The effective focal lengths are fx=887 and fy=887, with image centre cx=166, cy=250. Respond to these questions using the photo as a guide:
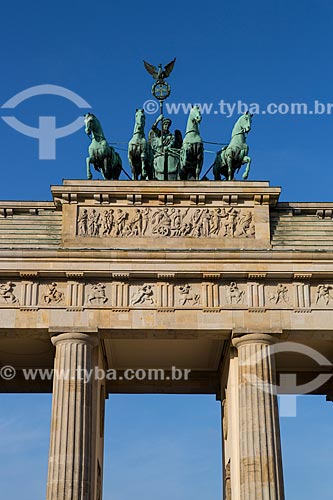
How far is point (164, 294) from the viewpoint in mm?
33344

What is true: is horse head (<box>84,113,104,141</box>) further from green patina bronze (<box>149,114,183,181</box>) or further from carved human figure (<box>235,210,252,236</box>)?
carved human figure (<box>235,210,252,236</box>)

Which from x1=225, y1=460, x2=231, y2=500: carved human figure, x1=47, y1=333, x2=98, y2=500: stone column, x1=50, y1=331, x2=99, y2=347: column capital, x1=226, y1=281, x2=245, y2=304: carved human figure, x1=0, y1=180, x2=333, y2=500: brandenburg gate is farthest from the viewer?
x1=225, y1=460, x2=231, y2=500: carved human figure

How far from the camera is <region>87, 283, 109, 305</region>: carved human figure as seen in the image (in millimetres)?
33094

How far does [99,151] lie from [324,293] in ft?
35.7

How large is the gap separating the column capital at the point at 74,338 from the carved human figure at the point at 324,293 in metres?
8.51

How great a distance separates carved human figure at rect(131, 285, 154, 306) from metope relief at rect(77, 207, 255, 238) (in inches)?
89.2

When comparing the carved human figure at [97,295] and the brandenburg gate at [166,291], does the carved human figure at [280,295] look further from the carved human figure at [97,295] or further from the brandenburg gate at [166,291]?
the carved human figure at [97,295]

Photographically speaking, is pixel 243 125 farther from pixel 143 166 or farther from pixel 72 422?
pixel 72 422

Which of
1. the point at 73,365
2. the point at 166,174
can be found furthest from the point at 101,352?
the point at 166,174

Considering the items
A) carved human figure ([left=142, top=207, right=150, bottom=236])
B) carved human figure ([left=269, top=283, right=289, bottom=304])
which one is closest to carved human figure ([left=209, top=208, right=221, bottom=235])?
carved human figure ([left=142, top=207, right=150, bottom=236])

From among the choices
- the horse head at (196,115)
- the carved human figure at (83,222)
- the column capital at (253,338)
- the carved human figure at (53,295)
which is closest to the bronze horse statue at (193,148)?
the horse head at (196,115)

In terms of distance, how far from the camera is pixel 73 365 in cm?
3212

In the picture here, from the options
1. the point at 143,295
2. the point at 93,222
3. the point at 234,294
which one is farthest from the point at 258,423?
the point at 93,222

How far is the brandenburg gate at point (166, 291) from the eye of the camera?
31641mm
